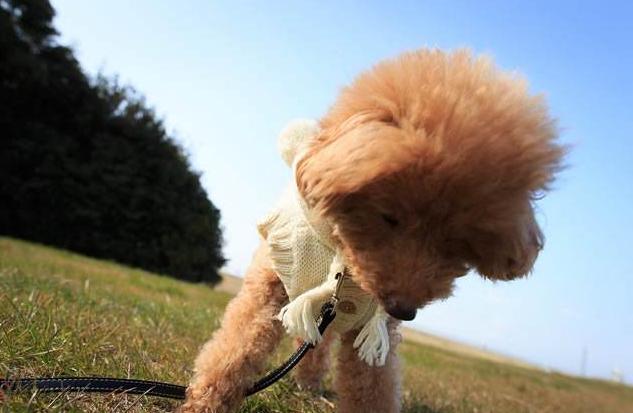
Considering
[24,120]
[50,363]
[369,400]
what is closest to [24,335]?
[50,363]

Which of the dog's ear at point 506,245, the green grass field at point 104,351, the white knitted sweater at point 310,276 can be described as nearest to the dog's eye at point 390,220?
the dog's ear at point 506,245

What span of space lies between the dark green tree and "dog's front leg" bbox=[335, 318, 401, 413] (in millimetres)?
22240

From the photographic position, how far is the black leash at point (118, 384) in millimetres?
2219

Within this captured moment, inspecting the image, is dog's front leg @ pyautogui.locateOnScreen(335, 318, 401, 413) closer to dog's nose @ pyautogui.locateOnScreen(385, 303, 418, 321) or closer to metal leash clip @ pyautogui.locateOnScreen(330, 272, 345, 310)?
metal leash clip @ pyautogui.locateOnScreen(330, 272, 345, 310)

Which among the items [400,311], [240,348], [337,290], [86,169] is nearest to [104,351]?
[240,348]

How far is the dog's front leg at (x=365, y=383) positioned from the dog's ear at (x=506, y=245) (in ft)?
2.68

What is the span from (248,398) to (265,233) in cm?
89

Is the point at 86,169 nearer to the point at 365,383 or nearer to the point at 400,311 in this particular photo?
the point at 365,383

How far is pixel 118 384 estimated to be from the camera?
8.21 feet

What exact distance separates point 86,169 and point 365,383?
23.4m

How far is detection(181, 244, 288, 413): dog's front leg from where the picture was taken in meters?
2.90

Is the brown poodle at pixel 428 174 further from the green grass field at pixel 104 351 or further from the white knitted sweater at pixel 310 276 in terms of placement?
the green grass field at pixel 104 351

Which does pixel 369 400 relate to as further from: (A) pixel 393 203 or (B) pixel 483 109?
(B) pixel 483 109

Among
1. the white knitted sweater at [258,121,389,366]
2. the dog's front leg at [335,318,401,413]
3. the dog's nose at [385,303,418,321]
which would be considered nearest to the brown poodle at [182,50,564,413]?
the dog's nose at [385,303,418,321]
